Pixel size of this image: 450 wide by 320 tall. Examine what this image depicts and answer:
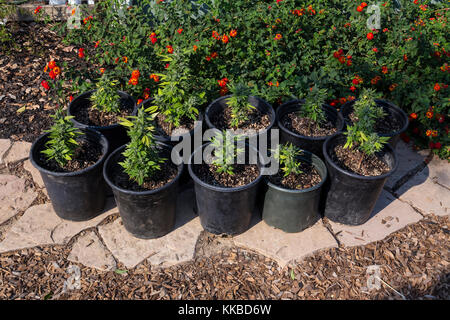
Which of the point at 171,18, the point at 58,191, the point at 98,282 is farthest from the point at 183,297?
the point at 171,18

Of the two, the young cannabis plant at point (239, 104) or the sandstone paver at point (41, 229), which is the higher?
the young cannabis plant at point (239, 104)

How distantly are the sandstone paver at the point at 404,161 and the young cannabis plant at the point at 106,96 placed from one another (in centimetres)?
269

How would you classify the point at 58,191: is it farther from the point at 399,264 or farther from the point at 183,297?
the point at 399,264

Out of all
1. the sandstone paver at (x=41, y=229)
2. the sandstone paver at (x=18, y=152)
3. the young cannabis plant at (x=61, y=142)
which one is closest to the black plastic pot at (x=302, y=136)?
the sandstone paver at (x=41, y=229)

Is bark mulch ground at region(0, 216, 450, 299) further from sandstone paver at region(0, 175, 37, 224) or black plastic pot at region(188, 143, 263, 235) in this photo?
sandstone paver at region(0, 175, 37, 224)

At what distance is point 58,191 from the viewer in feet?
10.9

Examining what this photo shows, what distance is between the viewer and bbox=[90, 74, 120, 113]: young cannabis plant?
3654 millimetres

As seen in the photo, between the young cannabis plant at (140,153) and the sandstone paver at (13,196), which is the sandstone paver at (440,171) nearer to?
the young cannabis plant at (140,153)

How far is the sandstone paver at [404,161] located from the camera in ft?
13.3

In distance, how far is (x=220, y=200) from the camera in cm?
322

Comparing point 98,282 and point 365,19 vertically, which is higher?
point 365,19

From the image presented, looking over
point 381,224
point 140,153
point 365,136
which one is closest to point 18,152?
point 140,153

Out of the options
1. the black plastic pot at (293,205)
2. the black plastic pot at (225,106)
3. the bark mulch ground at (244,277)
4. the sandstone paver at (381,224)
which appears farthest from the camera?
the black plastic pot at (225,106)

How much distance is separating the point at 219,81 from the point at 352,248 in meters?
2.04
